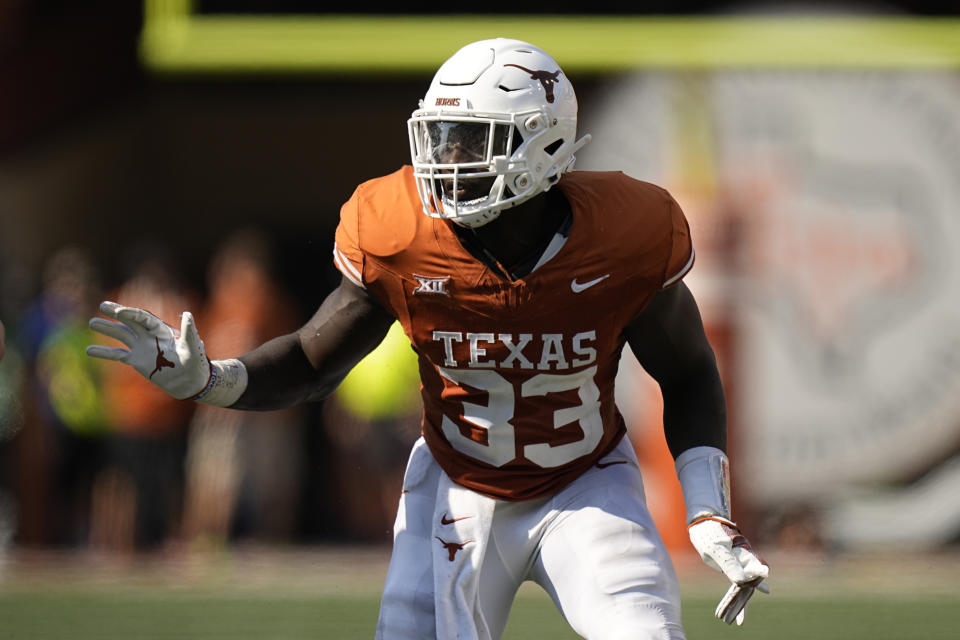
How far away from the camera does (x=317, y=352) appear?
3.36 m

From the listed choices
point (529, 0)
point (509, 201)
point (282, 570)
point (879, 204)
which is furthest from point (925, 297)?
point (509, 201)

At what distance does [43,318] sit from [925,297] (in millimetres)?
4983

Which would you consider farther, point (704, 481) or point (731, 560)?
point (704, 481)

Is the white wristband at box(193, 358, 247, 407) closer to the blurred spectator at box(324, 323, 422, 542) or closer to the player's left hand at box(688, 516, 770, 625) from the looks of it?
the player's left hand at box(688, 516, 770, 625)

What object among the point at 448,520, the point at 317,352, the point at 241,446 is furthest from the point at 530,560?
the point at 241,446

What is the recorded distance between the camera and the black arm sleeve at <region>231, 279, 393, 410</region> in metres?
3.33

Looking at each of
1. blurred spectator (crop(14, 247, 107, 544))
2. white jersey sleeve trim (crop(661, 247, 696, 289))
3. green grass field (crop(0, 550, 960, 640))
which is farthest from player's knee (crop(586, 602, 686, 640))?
blurred spectator (crop(14, 247, 107, 544))

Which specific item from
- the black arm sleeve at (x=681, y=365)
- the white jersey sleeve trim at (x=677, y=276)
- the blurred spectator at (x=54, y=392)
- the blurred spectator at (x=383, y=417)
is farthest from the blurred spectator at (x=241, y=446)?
the white jersey sleeve trim at (x=677, y=276)

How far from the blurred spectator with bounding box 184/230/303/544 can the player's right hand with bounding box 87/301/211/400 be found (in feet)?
14.9

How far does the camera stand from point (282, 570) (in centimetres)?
730

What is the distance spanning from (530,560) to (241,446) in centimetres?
485

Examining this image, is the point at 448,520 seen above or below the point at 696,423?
below

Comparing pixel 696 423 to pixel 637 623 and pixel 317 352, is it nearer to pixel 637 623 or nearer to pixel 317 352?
pixel 637 623

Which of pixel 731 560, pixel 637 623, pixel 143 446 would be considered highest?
pixel 731 560
